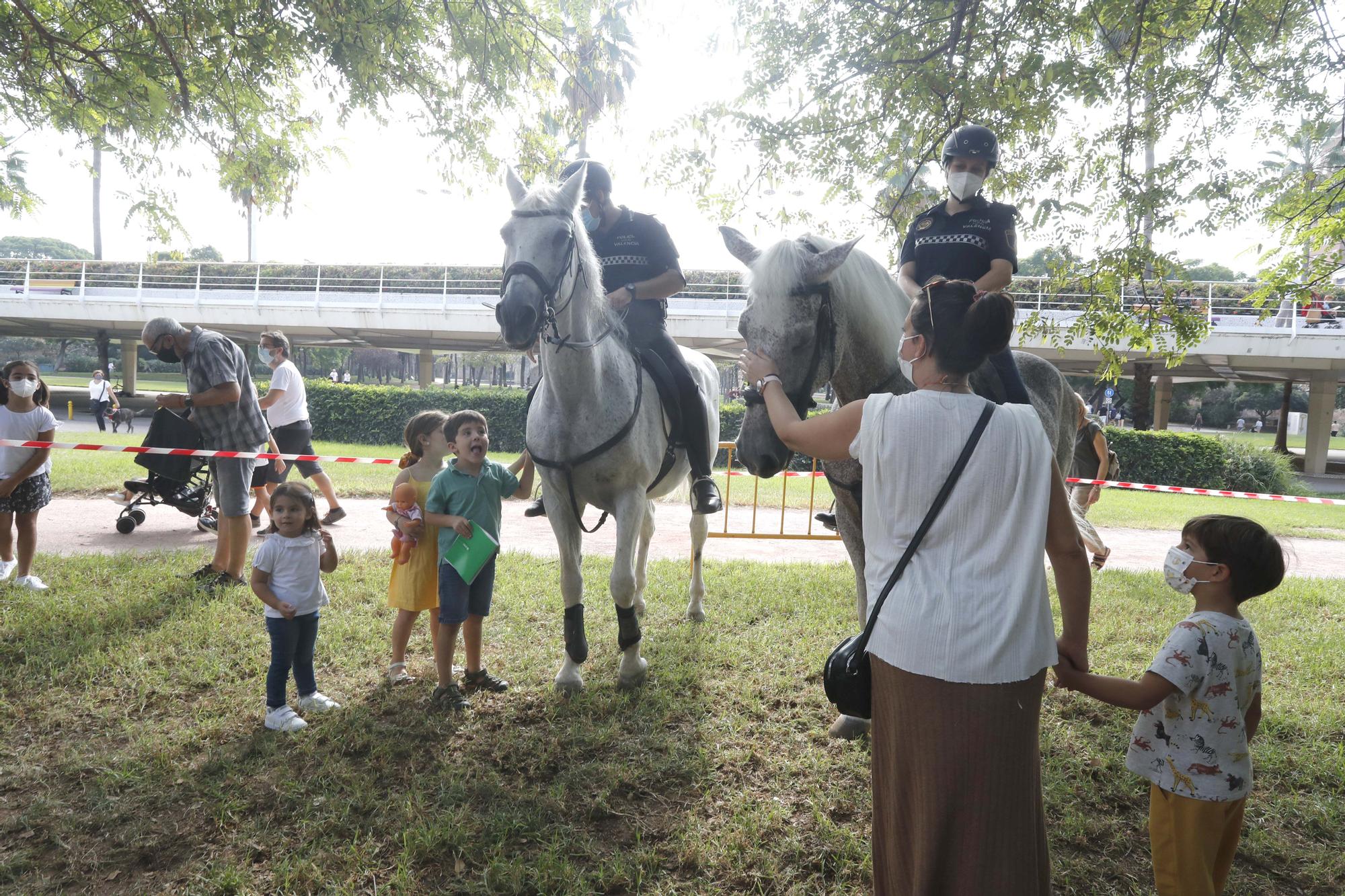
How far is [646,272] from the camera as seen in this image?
16.0 feet

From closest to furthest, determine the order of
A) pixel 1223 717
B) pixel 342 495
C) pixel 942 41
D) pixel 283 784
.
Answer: pixel 1223 717, pixel 283 784, pixel 942 41, pixel 342 495

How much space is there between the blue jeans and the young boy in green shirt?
67 cm

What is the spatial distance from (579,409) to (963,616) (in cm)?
274

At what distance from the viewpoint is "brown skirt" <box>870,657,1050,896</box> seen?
6.11 ft

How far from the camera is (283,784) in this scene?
337cm

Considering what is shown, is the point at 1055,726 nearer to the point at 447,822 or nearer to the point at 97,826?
the point at 447,822

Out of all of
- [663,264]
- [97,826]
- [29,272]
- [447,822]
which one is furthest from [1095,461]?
[29,272]

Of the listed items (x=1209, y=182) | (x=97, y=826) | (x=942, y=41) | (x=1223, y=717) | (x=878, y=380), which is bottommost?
(x=97, y=826)

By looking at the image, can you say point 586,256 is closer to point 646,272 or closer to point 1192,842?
point 646,272

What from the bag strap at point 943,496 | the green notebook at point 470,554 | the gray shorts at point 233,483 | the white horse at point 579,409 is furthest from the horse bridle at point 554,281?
the gray shorts at point 233,483

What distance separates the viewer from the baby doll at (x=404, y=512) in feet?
14.0

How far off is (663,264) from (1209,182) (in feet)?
13.7

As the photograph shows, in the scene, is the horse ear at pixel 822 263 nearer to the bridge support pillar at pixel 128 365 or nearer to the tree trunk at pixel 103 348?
the tree trunk at pixel 103 348

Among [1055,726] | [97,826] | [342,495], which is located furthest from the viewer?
[342,495]
